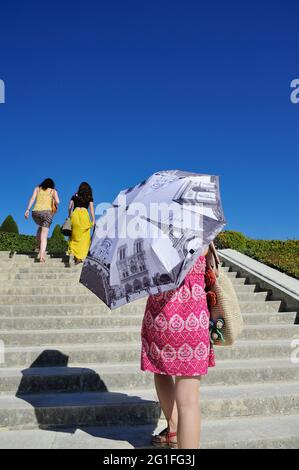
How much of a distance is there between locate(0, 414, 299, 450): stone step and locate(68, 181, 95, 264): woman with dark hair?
5862 mm

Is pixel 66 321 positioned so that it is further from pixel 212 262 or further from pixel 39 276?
pixel 212 262

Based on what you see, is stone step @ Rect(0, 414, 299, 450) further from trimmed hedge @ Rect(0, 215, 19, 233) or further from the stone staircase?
trimmed hedge @ Rect(0, 215, 19, 233)

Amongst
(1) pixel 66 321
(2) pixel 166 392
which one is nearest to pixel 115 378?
(2) pixel 166 392

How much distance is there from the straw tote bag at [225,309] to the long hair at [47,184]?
24.9 ft

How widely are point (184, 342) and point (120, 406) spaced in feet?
4.85

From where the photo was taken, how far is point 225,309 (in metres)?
2.88

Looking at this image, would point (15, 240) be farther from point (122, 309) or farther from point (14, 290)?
point (122, 309)

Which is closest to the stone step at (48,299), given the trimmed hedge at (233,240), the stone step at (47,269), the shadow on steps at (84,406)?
the stone step at (47,269)

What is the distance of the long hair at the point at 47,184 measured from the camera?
9.94 metres

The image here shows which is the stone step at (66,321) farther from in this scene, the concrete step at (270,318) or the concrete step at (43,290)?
the concrete step at (270,318)

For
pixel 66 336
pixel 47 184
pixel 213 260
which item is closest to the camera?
pixel 213 260

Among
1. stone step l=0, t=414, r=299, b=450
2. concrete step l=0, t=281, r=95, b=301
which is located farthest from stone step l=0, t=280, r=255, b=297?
stone step l=0, t=414, r=299, b=450

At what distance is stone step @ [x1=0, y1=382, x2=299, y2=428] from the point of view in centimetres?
386

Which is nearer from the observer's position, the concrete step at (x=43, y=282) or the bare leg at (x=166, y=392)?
the bare leg at (x=166, y=392)
